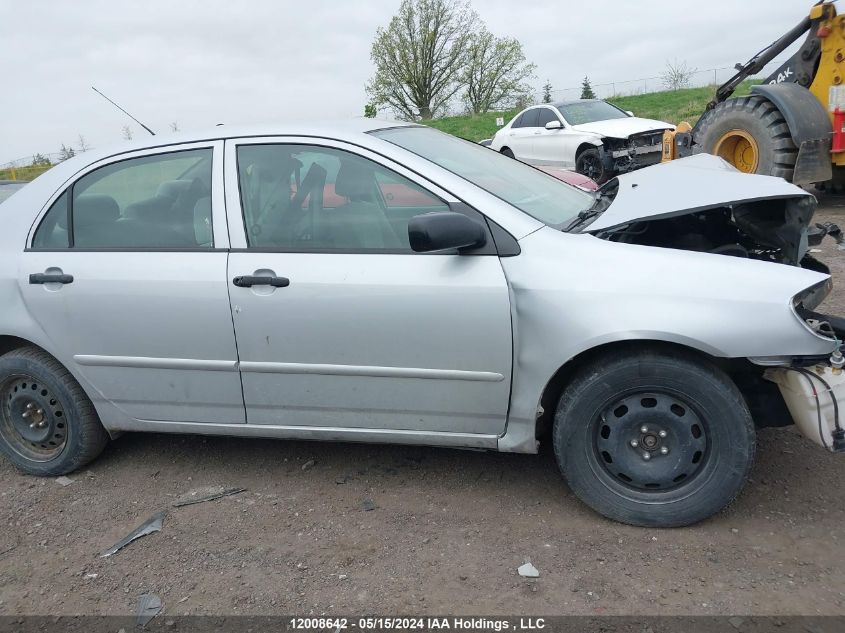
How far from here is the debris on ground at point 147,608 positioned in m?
2.66

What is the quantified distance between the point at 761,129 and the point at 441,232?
728 centimetres

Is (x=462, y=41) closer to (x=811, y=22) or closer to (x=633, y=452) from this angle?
(x=811, y=22)

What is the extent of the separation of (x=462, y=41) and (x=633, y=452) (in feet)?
145

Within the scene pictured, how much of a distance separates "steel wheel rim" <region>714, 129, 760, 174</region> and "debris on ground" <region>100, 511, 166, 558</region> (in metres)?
8.09

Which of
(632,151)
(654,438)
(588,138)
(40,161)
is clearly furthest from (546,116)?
(40,161)

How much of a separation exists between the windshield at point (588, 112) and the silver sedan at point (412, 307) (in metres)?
9.77

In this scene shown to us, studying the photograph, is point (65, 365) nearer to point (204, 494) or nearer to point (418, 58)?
point (204, 494)

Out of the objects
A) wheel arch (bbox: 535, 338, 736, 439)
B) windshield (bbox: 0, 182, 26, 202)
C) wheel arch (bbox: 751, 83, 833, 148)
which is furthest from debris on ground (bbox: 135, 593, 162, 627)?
wheel arch (bbox: 751, 83, 833, 148)

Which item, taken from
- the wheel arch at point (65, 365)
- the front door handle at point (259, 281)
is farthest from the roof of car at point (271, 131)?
the wheel arch at point (65, 365)

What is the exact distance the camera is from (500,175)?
3.48 m

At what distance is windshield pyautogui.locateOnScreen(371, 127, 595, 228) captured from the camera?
3184 mm

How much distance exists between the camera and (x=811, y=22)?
8.59 meters

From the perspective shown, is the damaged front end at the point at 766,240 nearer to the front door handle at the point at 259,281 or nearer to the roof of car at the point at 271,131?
the roof of car at the point at 271,131

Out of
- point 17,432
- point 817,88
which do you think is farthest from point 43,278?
point 817,88
